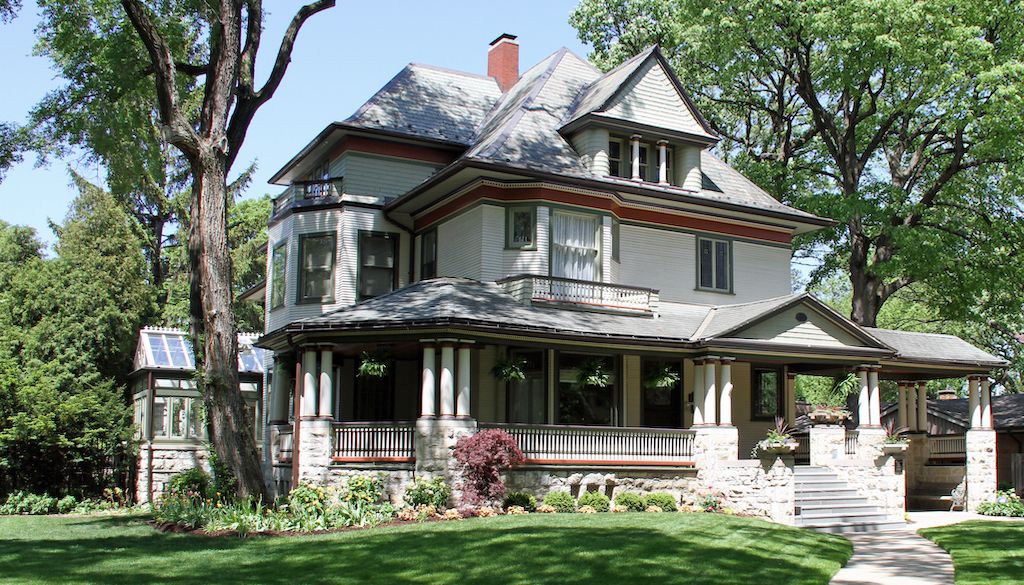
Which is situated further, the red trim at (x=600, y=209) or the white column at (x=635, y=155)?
the white column at (x=635, y=155)

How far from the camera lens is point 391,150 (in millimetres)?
28406

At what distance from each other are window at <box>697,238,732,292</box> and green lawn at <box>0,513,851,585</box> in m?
10.7

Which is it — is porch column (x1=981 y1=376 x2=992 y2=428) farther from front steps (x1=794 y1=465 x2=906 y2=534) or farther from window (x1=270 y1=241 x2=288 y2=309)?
window (x1=270 y1=241 x2=288 y2=309)

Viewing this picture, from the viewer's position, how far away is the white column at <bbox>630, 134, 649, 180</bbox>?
91.7 ft

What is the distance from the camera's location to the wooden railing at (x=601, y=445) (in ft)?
73.9

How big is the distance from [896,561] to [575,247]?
12092 mm

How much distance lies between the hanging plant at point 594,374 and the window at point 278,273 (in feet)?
30.1

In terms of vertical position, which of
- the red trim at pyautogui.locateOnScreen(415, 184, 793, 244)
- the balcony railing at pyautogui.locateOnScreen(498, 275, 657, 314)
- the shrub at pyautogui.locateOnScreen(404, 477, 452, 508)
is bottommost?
the shrub at pyautogui.locateOnScreen(404, 477, 452, 508)

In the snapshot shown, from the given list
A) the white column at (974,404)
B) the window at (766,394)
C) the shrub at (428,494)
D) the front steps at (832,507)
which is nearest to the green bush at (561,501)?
the shrub at (428,494)

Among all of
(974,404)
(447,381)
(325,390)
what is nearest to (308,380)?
(325,390)

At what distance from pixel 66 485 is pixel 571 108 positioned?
18342mm

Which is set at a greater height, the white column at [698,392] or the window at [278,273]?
the window at [278,273]

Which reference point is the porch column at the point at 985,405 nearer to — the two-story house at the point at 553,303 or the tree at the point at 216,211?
the two-story house at the point at 553,303

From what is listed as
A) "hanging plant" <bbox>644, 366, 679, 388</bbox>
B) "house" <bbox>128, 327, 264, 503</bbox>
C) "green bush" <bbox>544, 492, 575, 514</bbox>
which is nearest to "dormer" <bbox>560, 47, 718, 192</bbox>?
"hanging plant" <bbox>644, 366, 679, 388</bbox>
